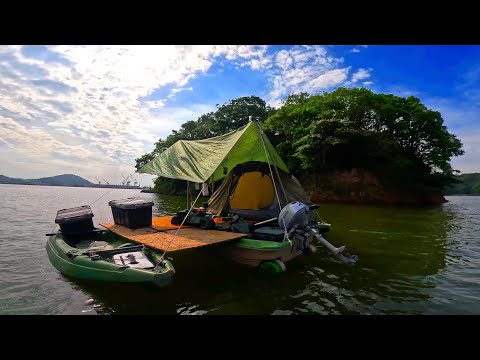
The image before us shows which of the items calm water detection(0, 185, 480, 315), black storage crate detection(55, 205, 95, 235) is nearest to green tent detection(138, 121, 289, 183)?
black storage crate detection(55, 205, 95, 235)

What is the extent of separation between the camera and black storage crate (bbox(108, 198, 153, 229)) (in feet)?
31.5

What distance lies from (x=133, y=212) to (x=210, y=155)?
132 inches

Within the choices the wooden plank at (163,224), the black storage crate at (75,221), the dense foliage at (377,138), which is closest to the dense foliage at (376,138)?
the dense foliage at (377,138)

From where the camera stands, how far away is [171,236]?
857cm

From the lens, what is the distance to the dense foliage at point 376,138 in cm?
3631

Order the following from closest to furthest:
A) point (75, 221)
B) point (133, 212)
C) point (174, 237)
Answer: point (174, 237) < point (133, 212) < point (75, 221)

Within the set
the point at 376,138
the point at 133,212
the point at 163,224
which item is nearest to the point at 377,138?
the point at 376,138

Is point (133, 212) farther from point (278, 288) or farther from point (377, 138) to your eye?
point (377, 138)

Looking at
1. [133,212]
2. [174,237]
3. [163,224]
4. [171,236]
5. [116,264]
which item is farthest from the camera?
[163,224]

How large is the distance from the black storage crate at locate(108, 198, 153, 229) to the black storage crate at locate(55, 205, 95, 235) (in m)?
1.05

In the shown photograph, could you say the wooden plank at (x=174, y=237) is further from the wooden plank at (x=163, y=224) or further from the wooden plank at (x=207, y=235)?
the wooden plank at (x=163, y=224)
